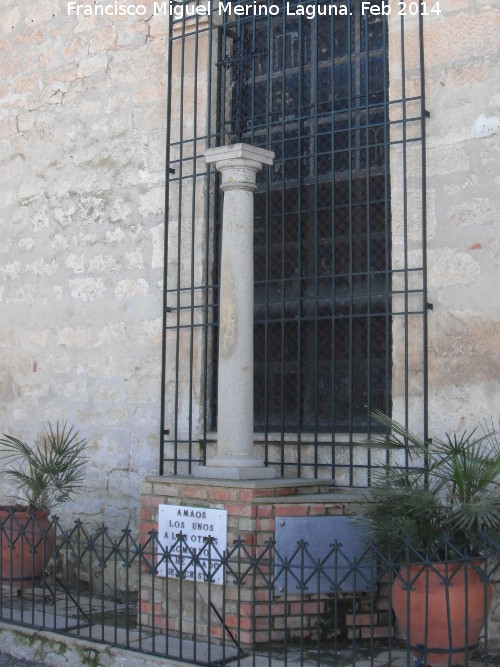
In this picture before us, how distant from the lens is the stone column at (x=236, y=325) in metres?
5.78

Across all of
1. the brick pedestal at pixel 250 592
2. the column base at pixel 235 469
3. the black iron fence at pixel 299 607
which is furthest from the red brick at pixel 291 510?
the column base at pixel 235 469

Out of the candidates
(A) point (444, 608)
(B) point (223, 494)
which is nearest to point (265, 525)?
(B) point (223, 494)

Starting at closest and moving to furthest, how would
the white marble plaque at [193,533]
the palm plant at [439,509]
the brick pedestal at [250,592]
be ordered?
the palm plant at [439,509] → the brick pedestal at [250,592] → the white marble plaque at [193,533]

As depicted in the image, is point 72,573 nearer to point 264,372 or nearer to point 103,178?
point 264,372

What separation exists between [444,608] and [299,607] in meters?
1.02

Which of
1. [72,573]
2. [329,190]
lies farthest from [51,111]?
[72,573]

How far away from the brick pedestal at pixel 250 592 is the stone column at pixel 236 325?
17 cm

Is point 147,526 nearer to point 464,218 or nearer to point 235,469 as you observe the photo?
point 235,469

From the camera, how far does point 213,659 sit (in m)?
5.13

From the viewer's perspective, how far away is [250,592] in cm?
537

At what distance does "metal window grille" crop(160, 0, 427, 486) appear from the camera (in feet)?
20.3

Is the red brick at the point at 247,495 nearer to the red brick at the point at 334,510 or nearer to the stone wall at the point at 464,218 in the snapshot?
the red brick at the point at 334,510

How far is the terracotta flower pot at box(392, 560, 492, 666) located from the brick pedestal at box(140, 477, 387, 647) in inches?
20.3

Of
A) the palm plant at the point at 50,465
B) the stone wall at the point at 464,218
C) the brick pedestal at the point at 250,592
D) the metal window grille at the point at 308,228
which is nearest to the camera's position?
the brick pedestal at the point at 250,592
